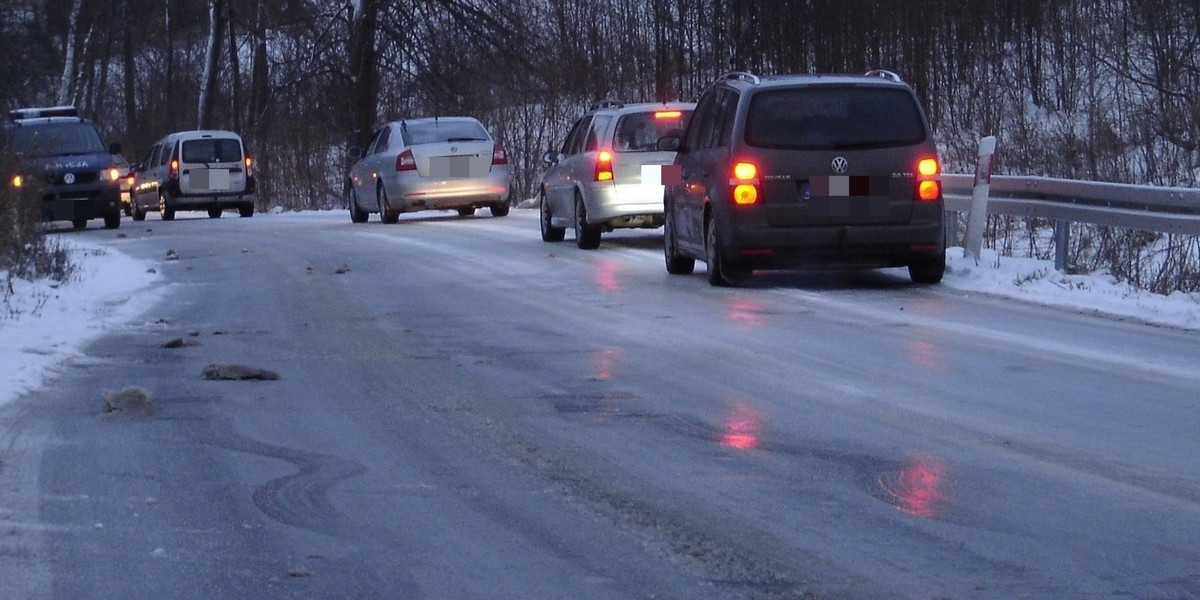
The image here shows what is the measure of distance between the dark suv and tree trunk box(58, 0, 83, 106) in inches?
1721

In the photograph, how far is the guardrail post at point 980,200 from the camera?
14.1 meters

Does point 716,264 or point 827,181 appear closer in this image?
point 827,181

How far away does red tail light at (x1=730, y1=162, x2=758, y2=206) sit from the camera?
42.3 feet

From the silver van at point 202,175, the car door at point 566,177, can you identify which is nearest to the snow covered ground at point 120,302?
the car door at point 566,177

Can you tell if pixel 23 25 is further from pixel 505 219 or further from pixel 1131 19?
pixel 1131 19

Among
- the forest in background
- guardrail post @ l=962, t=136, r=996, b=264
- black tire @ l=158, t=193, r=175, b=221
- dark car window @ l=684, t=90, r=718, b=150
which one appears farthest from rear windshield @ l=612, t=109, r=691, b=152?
black tire @ l=158, t=193, r=175, b=221

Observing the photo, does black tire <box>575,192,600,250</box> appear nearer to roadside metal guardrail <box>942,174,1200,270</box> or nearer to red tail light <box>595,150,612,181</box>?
red tail light <box>595,150,612,181</box>

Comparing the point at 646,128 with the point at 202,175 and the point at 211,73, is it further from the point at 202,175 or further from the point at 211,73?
the point at 211,73

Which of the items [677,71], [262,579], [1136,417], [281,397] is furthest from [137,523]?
[677,71]

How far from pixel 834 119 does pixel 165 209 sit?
2141cm

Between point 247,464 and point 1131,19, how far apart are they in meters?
28.6

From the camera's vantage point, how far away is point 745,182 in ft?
42.3

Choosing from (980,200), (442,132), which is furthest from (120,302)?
(442,132)

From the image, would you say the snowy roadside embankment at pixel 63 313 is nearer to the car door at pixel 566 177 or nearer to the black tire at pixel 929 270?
the car door at pixel 566 177
